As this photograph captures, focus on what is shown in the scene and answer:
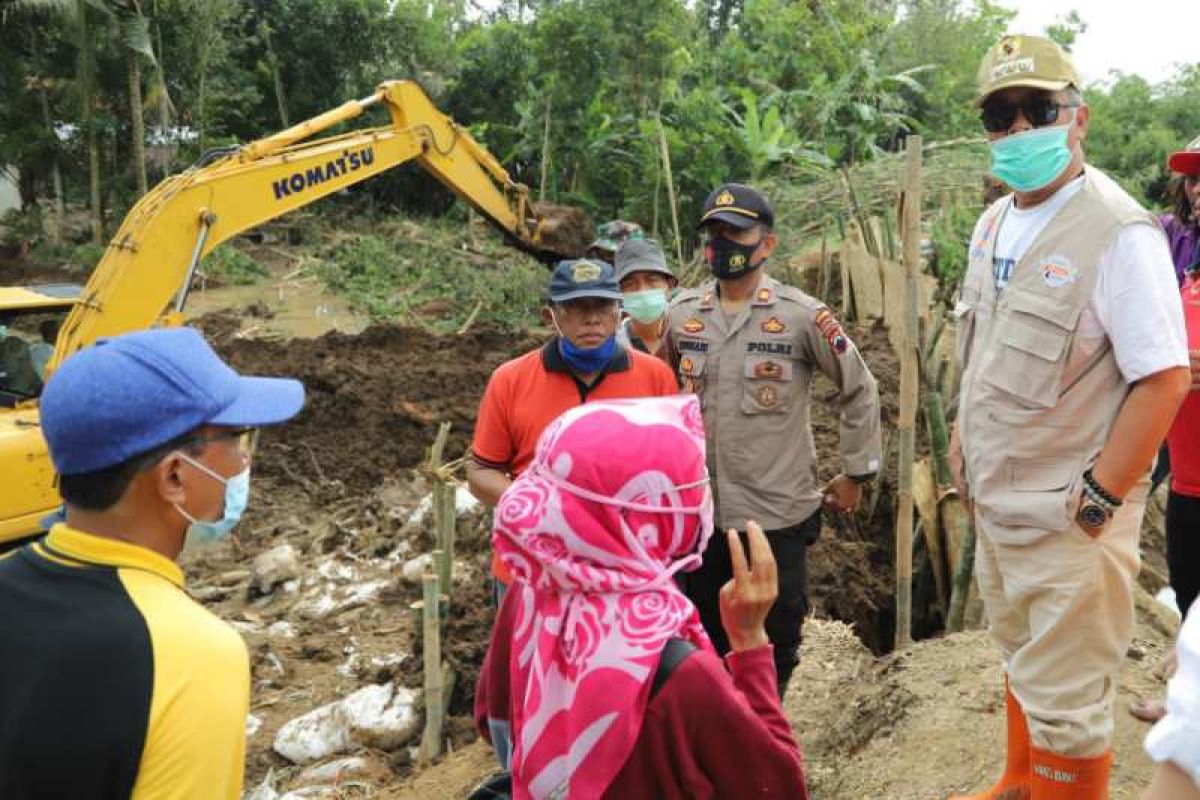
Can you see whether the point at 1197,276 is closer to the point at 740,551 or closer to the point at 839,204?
the point at 740,551

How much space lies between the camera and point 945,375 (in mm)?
5418

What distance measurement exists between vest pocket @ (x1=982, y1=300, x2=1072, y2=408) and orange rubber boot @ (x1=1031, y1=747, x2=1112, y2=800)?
2.97ft

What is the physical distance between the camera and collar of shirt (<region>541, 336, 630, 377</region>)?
3.27 metres

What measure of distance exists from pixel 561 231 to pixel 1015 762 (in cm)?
940

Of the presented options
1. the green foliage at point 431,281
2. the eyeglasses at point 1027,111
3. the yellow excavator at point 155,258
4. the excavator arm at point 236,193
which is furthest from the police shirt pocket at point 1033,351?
the green foliage at point 431,281

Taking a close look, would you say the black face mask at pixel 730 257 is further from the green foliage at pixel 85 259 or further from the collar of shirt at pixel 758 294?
the green foliage at pixel 85 259

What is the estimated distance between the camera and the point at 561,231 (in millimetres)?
11609

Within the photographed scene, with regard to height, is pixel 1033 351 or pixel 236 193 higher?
pixel 236 193

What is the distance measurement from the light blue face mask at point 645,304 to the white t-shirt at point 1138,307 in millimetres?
2241

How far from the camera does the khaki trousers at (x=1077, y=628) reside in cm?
244

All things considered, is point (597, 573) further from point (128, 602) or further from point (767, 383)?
point (767, 383)

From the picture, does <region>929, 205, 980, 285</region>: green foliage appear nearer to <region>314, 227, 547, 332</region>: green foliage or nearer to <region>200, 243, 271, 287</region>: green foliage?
<region>314, 227, 547, 332</region>: green foliage

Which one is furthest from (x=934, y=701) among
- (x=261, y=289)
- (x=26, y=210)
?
(x=26, y=210)

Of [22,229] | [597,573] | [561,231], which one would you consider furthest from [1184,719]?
[22,229]
